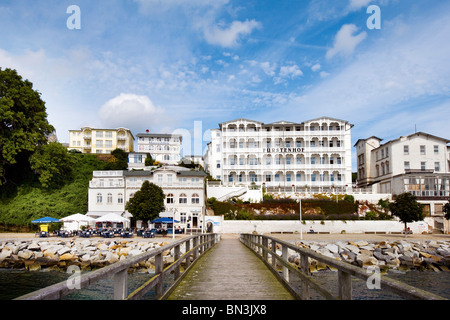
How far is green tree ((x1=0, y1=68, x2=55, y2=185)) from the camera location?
46.7 meters

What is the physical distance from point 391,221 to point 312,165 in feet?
79.0

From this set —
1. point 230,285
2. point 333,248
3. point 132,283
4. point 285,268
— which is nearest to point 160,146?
point 333,248

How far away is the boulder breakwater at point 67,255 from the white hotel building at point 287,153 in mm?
44995

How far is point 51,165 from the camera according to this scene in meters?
50.2

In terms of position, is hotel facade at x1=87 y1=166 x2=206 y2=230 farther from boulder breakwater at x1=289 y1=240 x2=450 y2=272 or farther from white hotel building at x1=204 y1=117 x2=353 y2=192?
boulder breakwater at x1=289 y1=240 x2=450 y2=272

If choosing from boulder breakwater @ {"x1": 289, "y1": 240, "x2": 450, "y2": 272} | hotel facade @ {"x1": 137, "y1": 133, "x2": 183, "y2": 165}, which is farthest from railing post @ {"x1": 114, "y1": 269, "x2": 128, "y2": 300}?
hotel facade @ {"x1": 137, "y1": 133, "x2": 183, "y2": 165}

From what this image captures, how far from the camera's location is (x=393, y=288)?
319 cm

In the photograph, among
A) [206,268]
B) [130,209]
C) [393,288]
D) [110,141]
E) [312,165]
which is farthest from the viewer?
[110,141]

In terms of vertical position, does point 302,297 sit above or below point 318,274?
above

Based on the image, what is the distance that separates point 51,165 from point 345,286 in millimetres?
52773


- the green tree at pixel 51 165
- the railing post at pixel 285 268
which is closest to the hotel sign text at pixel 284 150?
the green tree at pixel 51 165

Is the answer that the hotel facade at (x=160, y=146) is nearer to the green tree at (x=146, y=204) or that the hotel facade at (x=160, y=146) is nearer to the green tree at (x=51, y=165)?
the green tree at (x=51, y=165)
